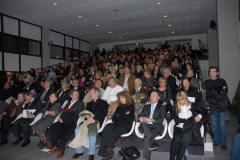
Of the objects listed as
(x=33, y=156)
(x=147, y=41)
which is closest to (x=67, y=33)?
(x=147, y=41)

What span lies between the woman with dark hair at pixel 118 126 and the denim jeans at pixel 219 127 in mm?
1617

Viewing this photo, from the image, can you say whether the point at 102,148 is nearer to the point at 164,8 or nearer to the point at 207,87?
the point at 207,87

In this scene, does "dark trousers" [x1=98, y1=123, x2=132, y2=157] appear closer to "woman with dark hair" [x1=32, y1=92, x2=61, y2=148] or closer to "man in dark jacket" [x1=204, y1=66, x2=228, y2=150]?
"woman with dark hair" [x1=32, y1=92, x2=61, y2=148]

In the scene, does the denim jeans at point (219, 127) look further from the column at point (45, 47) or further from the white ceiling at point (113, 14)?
the column at point (45, 47)

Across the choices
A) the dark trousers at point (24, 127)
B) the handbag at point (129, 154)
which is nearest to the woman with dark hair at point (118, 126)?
the handbag at point (129, 154)

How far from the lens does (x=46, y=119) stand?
14.1ft

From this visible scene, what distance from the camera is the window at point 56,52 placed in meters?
13.4

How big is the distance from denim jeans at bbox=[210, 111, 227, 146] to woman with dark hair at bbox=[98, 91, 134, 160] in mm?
1617

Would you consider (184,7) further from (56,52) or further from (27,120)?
(56,52)

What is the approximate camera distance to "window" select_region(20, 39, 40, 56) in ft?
36.7

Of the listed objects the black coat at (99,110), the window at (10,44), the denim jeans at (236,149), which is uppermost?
the window at (10,44)

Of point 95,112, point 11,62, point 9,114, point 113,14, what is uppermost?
point 113,14

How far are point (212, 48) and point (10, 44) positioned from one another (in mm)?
13099

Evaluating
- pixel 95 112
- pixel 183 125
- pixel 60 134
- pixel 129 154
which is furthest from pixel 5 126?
pixel 183 125
